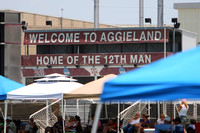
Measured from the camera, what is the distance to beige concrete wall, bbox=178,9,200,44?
67.7m

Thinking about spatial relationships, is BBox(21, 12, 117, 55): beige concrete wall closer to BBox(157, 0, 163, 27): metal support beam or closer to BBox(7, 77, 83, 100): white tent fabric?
BBox(157, 0, 163, 27): metal support beam

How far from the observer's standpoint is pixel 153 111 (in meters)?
25.6

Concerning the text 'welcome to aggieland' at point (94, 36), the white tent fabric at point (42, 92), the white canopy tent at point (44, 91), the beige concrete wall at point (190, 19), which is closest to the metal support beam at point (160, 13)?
the text 'welcome to aggieland' at point (94, 36)

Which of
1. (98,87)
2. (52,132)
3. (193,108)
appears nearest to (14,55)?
(193,108)

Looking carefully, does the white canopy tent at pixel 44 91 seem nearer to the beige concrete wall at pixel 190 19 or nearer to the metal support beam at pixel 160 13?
the metal support beam at pixel 160 13

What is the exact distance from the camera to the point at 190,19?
6812cm

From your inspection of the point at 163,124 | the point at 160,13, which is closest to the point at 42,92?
the point at 163,124

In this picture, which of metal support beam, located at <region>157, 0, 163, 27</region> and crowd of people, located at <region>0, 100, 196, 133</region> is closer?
crowd of people, located at <region>0, 100, 196, 133</region>

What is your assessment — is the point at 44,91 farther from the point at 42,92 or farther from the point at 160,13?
the point at 160,13

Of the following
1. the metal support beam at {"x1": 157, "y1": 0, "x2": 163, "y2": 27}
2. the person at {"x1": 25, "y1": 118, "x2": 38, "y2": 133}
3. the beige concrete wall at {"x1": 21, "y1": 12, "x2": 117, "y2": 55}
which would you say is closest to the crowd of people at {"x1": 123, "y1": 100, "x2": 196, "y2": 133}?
the person at {"x1": 25, "y1": 118, "x2": 38, "y2": 133}

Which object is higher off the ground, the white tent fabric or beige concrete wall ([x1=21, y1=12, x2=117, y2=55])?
beige concrete wall ([x1=21, y1=12, x2=117, y2=55])

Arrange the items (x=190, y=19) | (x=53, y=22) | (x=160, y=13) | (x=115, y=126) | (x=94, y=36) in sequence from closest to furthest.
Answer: (x=115, y=126), (x=94, y=36), (x=160, y=13), (x=190, y=19), (x=53, y=22)

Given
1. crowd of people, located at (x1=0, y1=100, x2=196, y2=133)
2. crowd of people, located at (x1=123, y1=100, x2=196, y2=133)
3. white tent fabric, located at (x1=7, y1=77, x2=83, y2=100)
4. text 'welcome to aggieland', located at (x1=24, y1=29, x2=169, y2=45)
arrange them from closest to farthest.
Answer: crowd of people, located at (x1=123, y1=100, x2=196, y2=133)
crowd of people, located at (x1=0, y1=100, x2=196, y2=133)
white tent fabric, located at (x1=7, y1=77, x2=83, y2=100)
text 'welcome to aggieland', located at (x1=24, y1=29, x2=169, y2=45)

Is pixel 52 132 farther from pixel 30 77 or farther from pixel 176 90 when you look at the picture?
pixel 30 77
